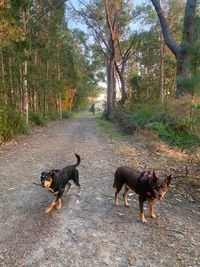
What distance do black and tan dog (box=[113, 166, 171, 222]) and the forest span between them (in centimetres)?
205

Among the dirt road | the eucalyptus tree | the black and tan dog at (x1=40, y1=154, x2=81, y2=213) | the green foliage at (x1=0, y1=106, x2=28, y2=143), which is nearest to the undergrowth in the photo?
the dirt road

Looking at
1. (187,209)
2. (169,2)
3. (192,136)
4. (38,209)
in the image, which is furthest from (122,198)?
(169,2)

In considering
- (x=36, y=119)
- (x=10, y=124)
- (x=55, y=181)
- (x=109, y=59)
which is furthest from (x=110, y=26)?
(x=55, y=181)

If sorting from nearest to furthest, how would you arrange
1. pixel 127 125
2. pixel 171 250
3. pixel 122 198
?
pixel 171 250, pixel 122 198, pixel 127 125

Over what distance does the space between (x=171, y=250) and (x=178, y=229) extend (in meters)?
0.68

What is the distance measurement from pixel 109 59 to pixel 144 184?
28.4 m

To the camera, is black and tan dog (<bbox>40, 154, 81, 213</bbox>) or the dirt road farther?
black and tan dog (<bbox>40, 154, 81, 213</bbox>)

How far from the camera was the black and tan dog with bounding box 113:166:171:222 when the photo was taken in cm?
453

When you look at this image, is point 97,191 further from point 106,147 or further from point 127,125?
point 127,125

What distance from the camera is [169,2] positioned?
2747 centimetres

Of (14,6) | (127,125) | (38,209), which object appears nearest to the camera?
(38,209)

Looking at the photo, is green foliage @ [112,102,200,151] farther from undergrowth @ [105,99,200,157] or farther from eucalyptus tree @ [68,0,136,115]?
eucalyptus tree @ [68,0,136,115]

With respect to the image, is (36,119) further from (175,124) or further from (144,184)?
(144,184)

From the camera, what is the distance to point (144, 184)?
15.5 feet
